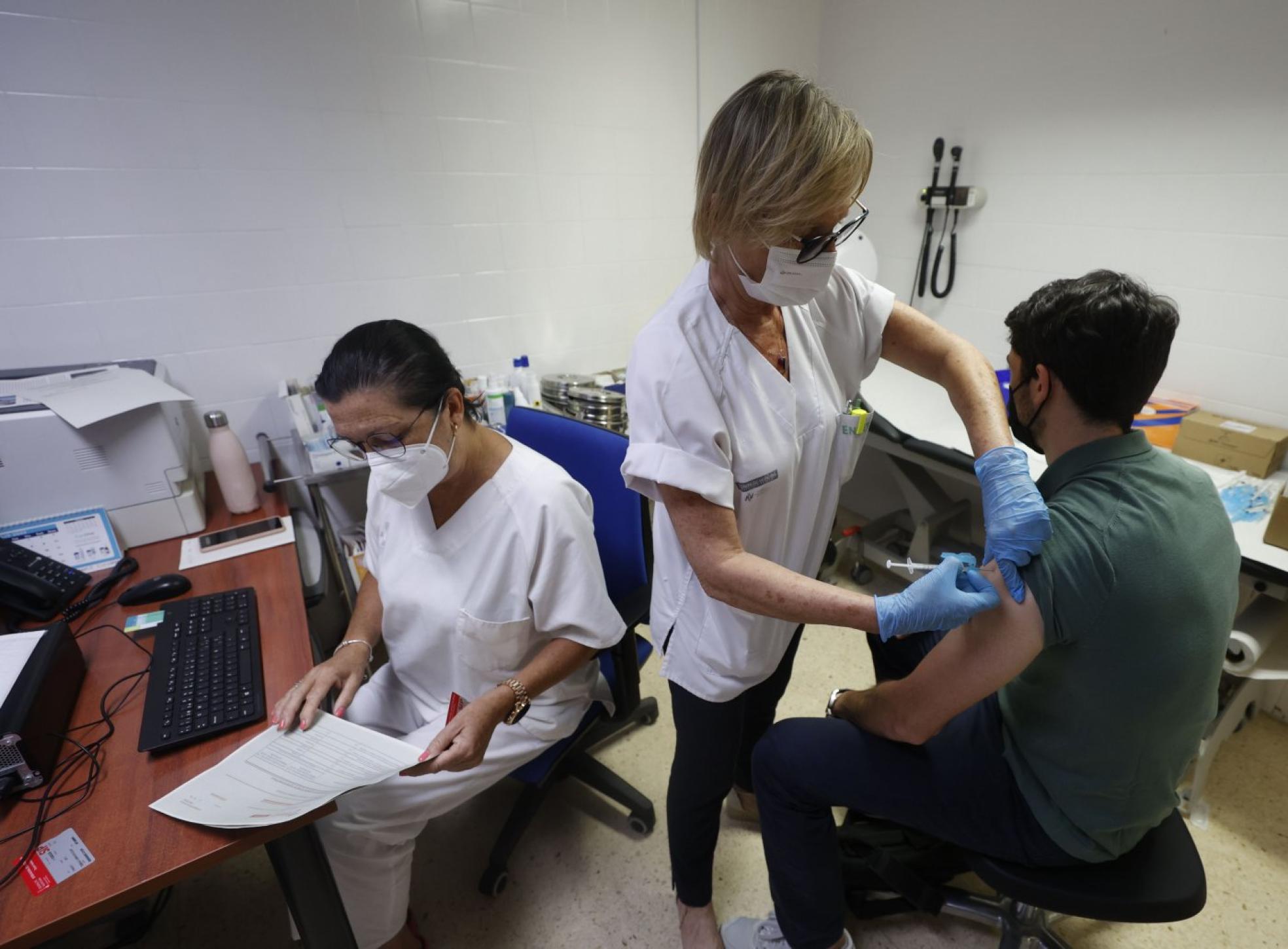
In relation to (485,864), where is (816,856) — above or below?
above

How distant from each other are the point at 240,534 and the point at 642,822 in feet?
4.14

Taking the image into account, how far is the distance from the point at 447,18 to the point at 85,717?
205 cm

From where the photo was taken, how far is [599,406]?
2.16 metres

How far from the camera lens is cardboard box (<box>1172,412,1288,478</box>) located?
67.6 inches

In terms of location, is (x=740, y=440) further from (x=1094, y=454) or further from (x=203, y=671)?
(x=203, y=671)

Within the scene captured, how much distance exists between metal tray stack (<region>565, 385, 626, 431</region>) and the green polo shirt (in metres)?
1.41

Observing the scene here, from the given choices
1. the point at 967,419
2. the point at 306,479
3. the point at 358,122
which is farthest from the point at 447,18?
the point at 967,419

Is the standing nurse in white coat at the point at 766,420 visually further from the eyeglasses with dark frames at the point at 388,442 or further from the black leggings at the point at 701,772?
the eyeglasses with dark frames at the point at 388,442

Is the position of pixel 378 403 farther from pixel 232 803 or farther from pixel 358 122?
pixel 358 122

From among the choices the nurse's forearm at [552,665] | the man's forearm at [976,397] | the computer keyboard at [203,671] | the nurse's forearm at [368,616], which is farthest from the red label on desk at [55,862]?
the man's forearm at [976,397]

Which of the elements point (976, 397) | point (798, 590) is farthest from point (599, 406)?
point (798, 590)

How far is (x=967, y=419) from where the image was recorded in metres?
1.07

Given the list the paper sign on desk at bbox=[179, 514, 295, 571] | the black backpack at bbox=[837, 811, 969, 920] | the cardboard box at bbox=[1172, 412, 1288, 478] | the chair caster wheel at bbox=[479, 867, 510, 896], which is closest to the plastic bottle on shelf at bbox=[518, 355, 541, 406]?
the paper sign on desk at bbox=[179, 514, 295, 571]

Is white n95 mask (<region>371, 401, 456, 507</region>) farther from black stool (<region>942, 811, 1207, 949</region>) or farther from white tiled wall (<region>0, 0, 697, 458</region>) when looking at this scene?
white tiled wall (<region>0, 0, 697, 458</region>)
